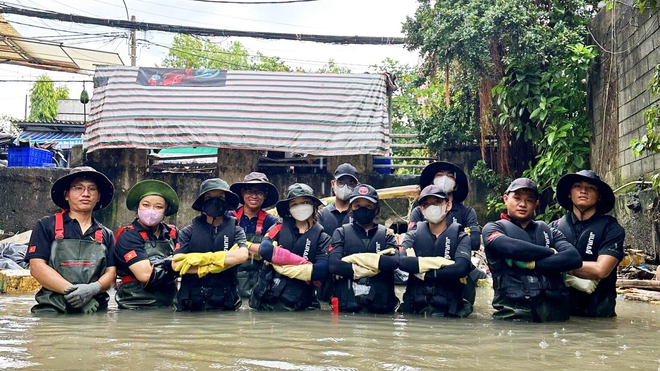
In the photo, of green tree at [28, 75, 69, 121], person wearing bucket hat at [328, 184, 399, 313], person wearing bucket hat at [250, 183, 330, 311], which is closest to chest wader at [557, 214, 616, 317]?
person wearing bucket hat at [328, 184, 399, 313]

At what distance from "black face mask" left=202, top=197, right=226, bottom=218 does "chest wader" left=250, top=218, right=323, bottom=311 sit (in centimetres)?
60

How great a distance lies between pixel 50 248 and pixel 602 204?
5357 millimetres

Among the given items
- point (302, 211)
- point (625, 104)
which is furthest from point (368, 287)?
point (625, 104)

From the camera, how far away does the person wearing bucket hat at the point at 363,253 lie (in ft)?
22.7

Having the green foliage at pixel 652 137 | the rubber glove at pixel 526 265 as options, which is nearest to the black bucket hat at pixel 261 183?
the rubber glove at pixel 526 265

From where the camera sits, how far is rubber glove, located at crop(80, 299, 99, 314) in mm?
6602

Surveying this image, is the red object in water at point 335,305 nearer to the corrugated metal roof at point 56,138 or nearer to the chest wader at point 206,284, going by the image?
the chest wader at point 206,284

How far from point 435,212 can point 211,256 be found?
7.32 feet

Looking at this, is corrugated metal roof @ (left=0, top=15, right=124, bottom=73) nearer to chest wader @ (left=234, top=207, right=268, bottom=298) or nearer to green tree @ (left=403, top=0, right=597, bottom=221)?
green tree @ (left=403, top=0, right=597, bottom=221)

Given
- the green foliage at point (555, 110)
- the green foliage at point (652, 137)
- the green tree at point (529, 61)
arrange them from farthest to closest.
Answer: the green tree at point (529, 61) < the green foliage at point (555, 110) < the green foliage at point (652, 137)

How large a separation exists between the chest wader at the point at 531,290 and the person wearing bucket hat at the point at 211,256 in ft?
8.26

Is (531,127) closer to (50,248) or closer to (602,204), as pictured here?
(602,204)

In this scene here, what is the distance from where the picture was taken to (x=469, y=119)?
1599cm

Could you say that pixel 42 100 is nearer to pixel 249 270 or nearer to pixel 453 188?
pixel 249 270
